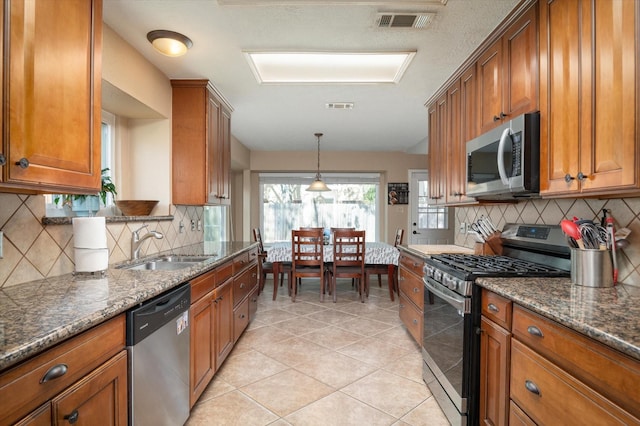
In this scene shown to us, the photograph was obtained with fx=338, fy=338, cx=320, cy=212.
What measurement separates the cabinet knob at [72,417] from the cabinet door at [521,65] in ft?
7.60

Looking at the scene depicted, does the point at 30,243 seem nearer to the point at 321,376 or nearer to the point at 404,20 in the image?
the point at 321,376

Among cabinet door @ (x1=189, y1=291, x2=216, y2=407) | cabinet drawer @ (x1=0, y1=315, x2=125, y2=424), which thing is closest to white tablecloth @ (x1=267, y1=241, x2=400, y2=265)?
cabinet door @ (x1=189, y1=291, x2=216, y2=407)

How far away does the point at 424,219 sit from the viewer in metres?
6.49

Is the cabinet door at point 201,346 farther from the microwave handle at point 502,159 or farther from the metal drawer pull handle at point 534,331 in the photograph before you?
the microwave handle at point 502,159

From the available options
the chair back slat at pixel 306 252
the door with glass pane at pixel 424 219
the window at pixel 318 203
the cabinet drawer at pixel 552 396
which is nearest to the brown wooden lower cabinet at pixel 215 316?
the chair back slat at pixel 306 252

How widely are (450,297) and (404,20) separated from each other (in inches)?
65.7

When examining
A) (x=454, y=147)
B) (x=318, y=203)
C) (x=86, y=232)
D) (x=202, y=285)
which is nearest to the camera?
(x=86, y=232)

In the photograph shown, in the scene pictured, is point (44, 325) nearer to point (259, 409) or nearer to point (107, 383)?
point (107, 383)

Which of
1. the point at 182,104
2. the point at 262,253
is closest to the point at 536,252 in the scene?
the point at 182,104

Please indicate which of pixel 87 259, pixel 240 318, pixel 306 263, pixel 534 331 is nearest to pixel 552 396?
pixel 534 331

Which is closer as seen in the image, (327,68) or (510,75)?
(510,75)

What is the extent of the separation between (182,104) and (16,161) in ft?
7.03

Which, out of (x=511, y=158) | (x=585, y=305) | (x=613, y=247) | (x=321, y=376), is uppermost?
(x=511, y=158)

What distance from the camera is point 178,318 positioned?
1671 millimetres
